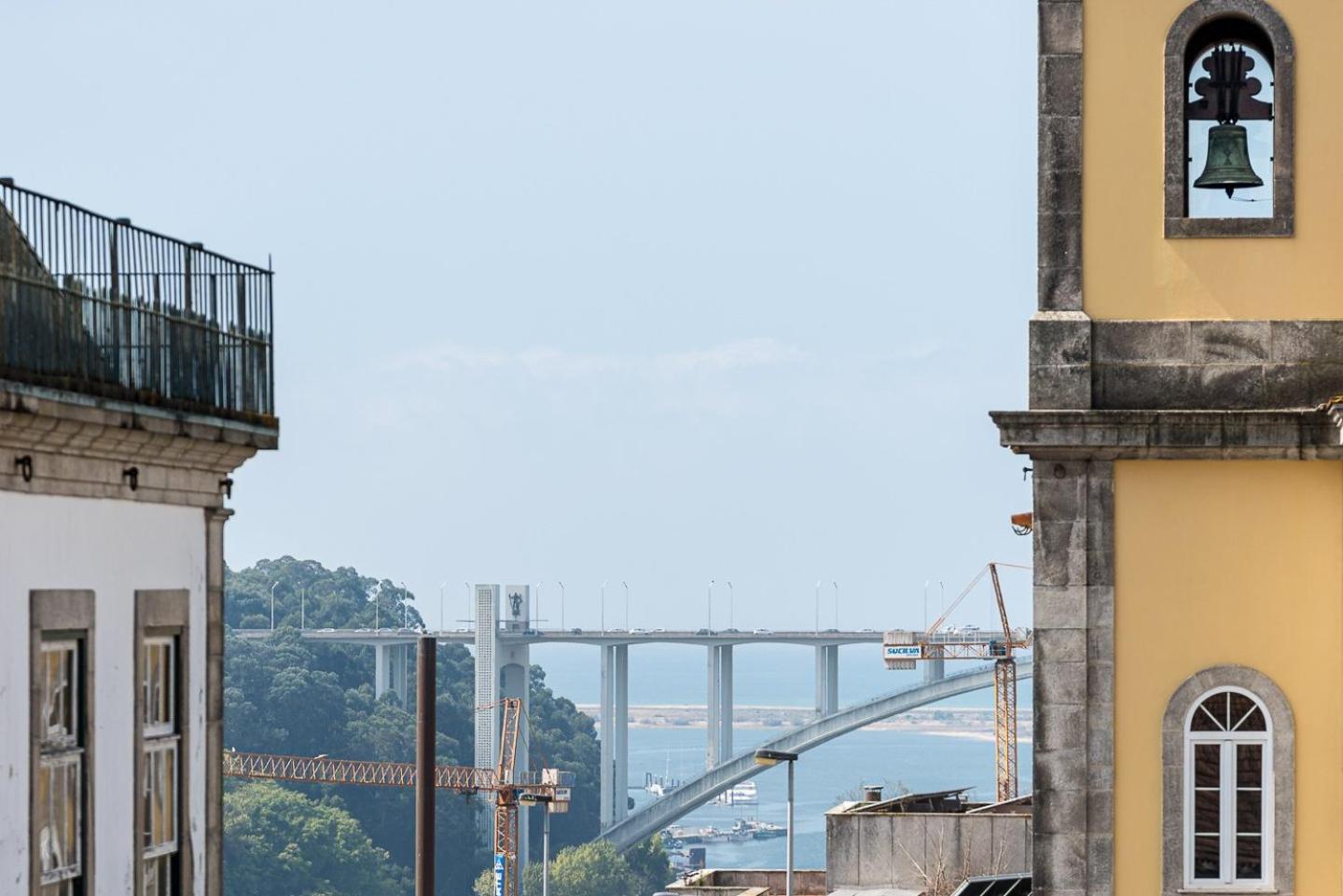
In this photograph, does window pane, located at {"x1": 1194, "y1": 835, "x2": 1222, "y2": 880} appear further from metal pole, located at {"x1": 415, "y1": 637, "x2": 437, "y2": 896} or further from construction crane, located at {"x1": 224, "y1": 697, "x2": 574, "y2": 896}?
construction crane, located at {"x1": 224, "y1": 697, "x2": 574, "y2": 896}

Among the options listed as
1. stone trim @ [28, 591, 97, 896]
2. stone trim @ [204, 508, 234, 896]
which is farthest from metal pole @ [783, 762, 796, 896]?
stone trim @ [28, 591, 97, 896]

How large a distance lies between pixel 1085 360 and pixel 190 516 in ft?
21.3

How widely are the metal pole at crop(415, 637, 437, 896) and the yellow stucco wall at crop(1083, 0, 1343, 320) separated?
29.4 metres

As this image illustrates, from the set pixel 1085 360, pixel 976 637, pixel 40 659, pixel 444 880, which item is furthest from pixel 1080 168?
pixel 444 880

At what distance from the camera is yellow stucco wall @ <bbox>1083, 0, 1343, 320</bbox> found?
2223 centimetres

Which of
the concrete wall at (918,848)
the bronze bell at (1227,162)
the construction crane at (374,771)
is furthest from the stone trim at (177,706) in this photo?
the construction crane at (374,771)

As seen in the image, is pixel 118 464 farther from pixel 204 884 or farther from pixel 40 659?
pixel 204 884

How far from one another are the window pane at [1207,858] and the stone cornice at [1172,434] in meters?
2.71

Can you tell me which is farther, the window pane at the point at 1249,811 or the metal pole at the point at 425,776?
the metal pole at the point at 425,776

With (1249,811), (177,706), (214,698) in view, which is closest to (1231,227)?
(1249,811)

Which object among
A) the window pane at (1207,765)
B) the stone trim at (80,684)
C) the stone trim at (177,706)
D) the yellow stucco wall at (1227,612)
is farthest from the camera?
the window pane at (1207,765)

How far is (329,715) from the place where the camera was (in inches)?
7657

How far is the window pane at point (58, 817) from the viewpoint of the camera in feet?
57.1

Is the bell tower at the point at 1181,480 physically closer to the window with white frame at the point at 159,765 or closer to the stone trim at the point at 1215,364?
the stone trim at the point at 1215,364
